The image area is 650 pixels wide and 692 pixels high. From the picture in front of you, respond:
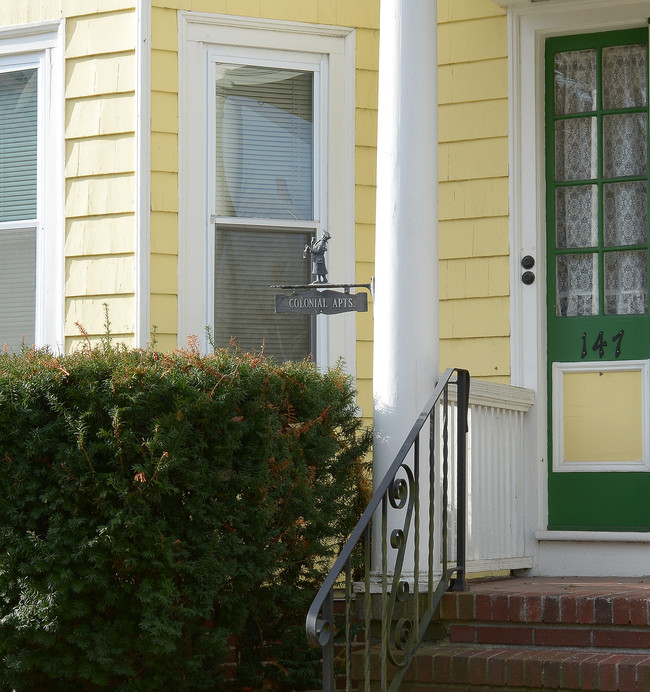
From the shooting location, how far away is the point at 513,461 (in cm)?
514

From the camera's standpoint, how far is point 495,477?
16.2ft

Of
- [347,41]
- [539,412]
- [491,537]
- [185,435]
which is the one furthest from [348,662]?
[347,41]

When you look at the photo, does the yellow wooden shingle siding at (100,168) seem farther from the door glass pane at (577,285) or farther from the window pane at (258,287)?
the door glass pane at (577,285)

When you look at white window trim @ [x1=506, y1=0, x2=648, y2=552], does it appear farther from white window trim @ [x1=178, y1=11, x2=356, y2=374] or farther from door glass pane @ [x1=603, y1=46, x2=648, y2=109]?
white window trim @ [x1=178, y1=11, x2=356, y2=374]

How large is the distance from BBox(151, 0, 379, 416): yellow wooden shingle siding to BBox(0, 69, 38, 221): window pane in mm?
798

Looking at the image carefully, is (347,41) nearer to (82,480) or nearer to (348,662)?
(82,480)

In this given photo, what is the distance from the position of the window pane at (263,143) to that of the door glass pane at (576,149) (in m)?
A: 1.33

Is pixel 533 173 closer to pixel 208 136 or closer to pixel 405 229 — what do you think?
pixel 405 229

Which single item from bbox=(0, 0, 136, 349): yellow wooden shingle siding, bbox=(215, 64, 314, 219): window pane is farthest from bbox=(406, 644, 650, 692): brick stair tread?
bbox=(215, 64, 314, 219): window pane

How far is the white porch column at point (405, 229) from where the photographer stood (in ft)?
14.6

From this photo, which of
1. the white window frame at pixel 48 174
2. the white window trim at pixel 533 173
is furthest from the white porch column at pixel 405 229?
the white window frame at pixel 48 174

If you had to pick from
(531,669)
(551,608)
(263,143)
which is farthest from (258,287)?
(531,669)

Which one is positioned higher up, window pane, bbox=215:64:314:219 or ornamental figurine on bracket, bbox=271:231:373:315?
window pane, bbox=215:64:314:219

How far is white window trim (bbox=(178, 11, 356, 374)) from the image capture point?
223 inches
